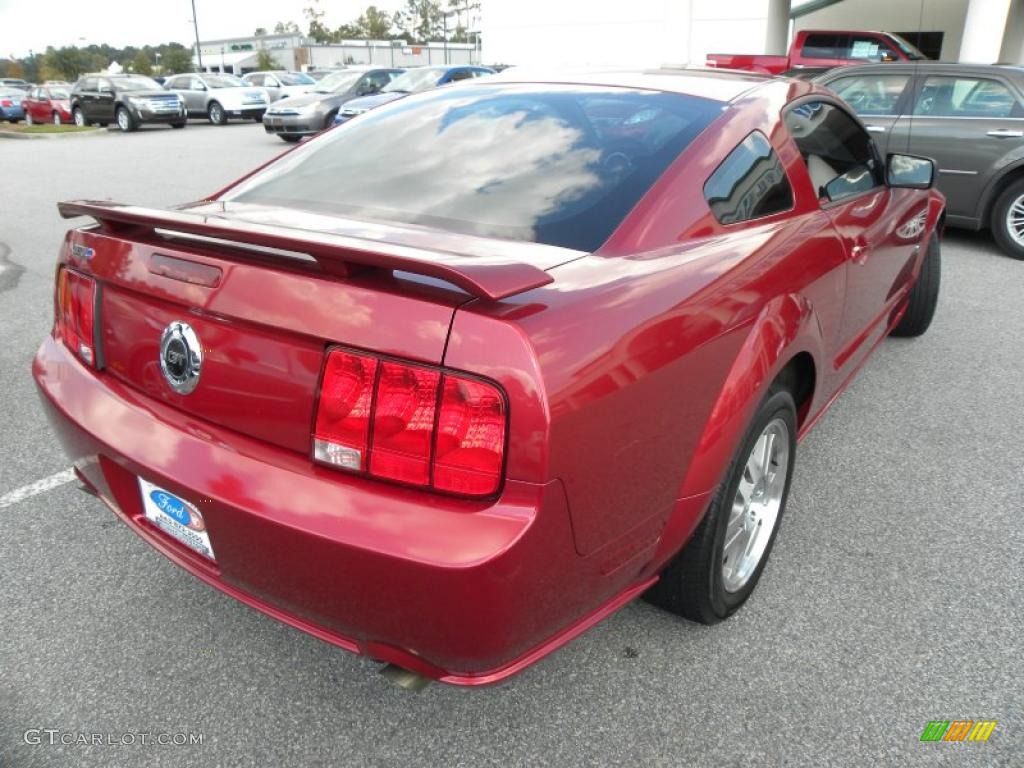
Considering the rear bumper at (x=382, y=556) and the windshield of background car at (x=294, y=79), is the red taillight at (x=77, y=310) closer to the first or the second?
the rear bumper at (x=382, y=556)

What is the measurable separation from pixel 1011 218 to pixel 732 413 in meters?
6.16

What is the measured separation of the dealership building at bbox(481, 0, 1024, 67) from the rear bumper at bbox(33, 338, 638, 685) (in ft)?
68.8

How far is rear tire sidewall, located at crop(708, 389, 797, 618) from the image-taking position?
208 cm

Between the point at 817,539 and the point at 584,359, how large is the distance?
64.6 inches

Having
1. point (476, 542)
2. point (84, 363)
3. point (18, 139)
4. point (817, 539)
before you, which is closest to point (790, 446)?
point (817, 539)

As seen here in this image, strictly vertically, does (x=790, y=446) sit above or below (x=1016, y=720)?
above

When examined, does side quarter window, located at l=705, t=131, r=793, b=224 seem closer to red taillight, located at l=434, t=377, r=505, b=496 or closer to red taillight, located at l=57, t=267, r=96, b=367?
red taillight, located at l=434, t=377, r=505, b=496

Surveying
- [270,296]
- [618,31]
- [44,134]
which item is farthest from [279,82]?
[270,296]

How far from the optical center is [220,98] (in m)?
23.5

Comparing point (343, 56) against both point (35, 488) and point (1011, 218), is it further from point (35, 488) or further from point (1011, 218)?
point (35, 488)

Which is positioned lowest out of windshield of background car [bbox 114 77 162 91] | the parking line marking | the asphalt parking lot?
the asphalt parking lot

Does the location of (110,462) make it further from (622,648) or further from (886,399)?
(886,399)

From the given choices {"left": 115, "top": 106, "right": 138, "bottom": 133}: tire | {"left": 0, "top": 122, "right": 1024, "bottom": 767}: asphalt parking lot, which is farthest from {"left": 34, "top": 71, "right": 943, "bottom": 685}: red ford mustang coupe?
{"left": 115, "top": 106, "right": 138, "bottom": 133}: tire

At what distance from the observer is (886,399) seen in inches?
155
